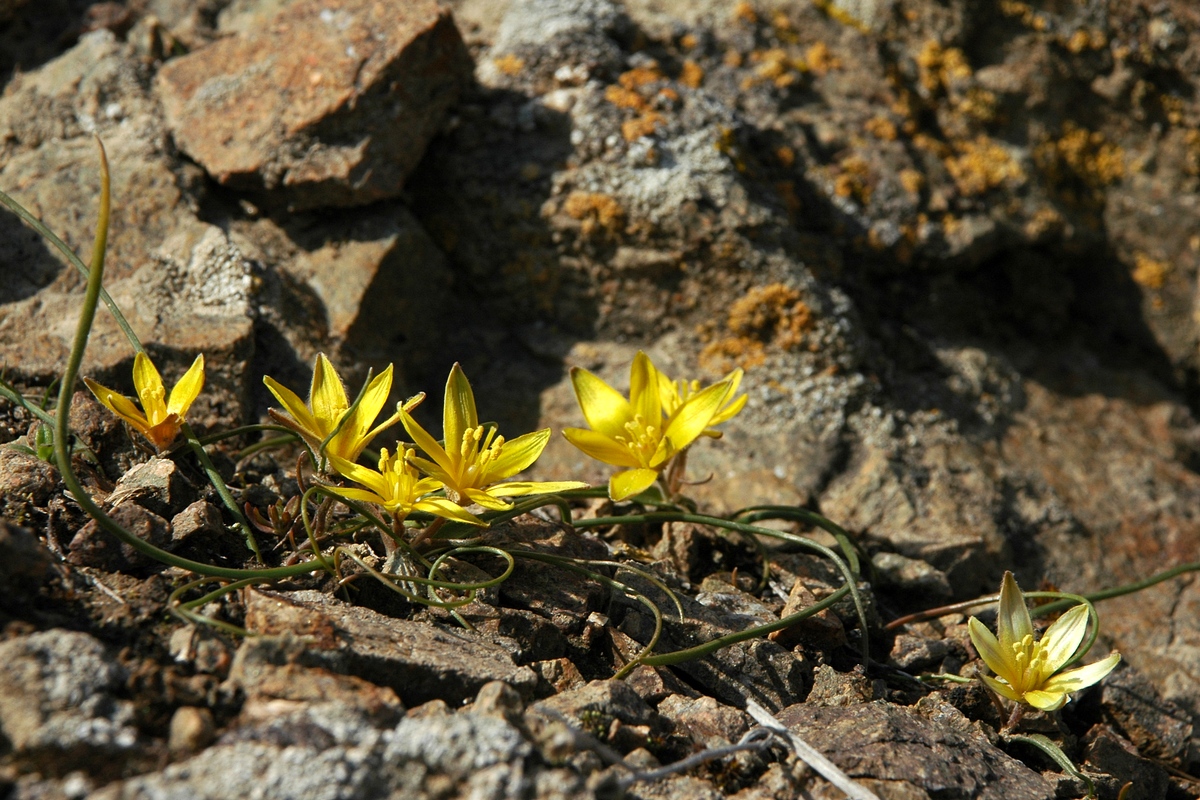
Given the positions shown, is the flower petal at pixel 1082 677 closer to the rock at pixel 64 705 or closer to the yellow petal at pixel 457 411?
the yellow petal at pixel 457 411

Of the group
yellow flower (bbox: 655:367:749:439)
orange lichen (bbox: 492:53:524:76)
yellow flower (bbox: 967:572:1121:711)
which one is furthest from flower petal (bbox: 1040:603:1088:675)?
orange lichen (bbox: 492:53:524:76)

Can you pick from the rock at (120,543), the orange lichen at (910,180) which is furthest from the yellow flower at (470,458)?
the orange lichen at (910,180)

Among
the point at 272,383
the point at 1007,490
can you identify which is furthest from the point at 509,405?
the point at 1007,490

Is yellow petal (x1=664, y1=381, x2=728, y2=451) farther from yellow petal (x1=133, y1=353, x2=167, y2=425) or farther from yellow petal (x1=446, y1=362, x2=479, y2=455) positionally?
yellow petal (x1=133, y1=353, x2=167, y2=425)

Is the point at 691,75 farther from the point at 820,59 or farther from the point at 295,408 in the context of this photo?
the point at 295,408

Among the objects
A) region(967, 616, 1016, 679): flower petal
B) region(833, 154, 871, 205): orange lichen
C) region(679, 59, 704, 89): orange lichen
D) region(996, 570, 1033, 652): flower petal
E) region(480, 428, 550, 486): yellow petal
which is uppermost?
region(679, 59, 704, 89): orange lichen

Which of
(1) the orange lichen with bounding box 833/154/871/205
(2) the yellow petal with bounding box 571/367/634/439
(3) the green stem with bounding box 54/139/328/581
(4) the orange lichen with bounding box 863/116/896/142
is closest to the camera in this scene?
(3) the green stem with bounding box 54/139/328/581

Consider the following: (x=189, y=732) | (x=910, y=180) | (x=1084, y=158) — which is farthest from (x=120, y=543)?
(x=1084, y=158)
